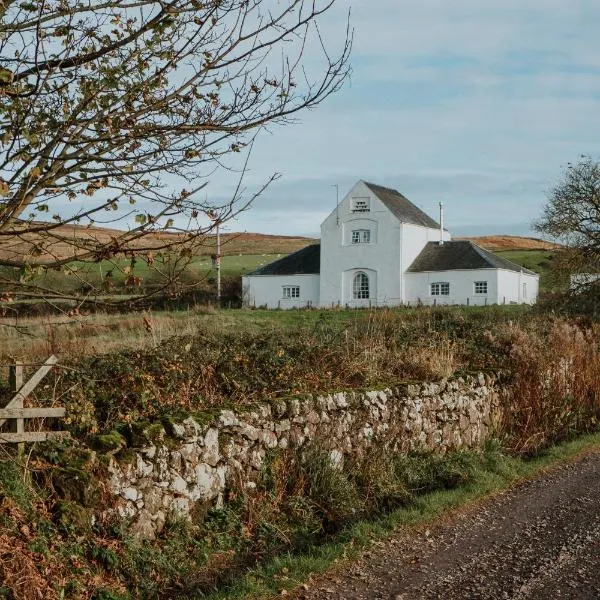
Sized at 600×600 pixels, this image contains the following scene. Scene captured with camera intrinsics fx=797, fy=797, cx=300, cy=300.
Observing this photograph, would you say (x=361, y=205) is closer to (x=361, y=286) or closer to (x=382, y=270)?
(x=382, y=270)

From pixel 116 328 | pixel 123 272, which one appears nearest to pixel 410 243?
pixel 116 328

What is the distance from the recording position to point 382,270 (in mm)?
56125

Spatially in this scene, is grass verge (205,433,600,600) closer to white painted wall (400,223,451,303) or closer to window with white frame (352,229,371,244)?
white painted wall (400,223,451,303)

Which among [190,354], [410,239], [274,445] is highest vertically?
[410,239]

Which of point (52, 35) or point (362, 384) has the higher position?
point (52, 35)

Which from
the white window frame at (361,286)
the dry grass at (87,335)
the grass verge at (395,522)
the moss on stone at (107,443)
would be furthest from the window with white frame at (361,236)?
the moss on stone at (107,443)

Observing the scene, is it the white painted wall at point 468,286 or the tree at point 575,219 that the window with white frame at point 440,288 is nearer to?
the white painted wall at point 468,286

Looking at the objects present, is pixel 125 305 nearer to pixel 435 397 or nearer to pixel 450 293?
pixel 435 397

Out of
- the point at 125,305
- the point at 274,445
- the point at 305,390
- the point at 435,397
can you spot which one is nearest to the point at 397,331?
the point at 435,397

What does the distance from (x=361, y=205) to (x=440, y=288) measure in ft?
26.9

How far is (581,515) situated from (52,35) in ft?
24.0

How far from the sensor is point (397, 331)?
1571 cm

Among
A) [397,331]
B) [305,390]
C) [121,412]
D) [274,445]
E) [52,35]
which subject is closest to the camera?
[52,35]

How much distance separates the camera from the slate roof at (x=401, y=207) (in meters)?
56.8
